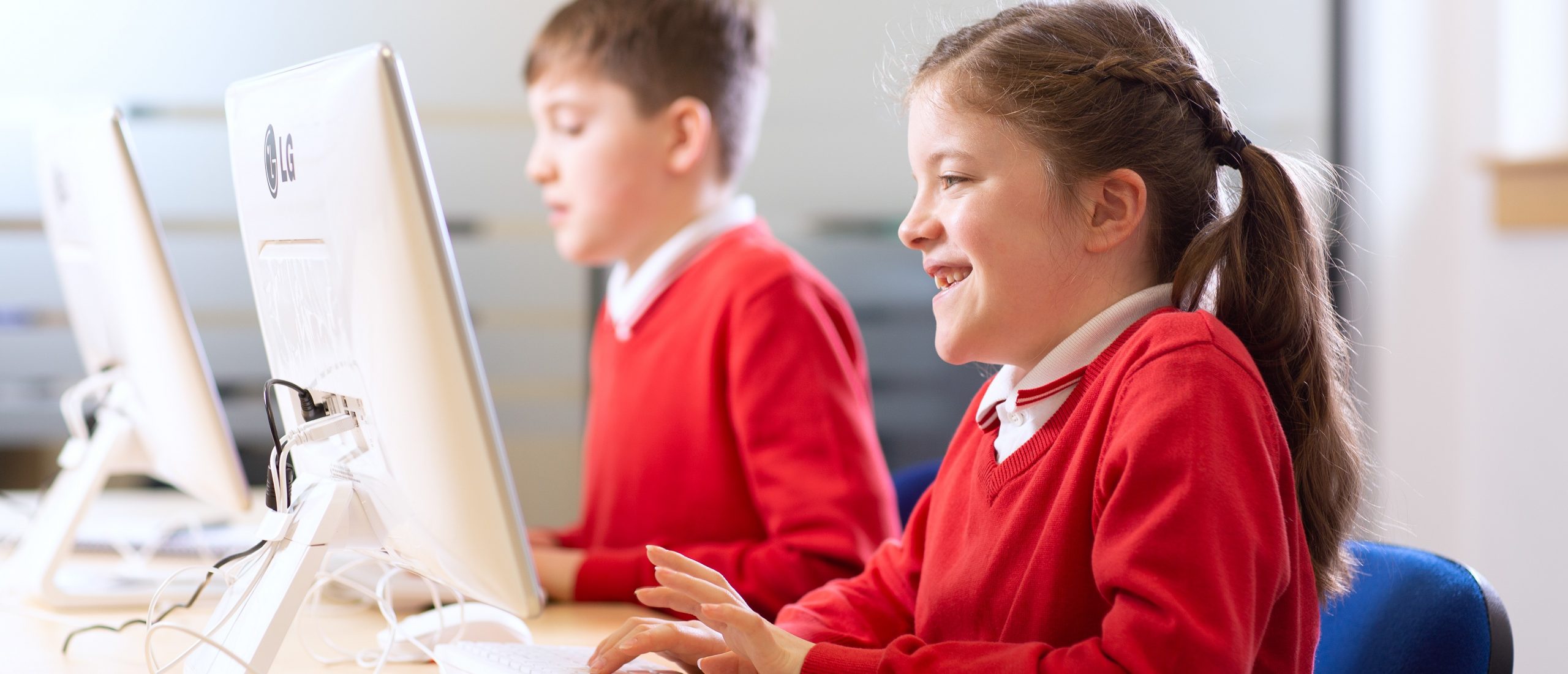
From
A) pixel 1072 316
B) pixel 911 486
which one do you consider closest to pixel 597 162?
pixel 911 486

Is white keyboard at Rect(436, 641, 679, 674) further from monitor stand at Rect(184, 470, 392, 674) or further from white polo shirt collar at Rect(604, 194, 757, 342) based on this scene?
white polo shirt collar at Rect(604, 194, 757, 342)

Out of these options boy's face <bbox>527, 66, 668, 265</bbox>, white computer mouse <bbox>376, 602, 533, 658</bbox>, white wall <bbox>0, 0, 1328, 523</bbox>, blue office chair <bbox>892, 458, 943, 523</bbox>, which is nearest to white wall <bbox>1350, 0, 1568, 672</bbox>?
white wall <bbox>0, 0, 1328, 523</bbox>

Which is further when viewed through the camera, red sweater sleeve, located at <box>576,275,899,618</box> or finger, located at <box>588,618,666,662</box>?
red sweater sleeve, located at <box>576,275,899,618</box>

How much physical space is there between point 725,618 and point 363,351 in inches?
10.4

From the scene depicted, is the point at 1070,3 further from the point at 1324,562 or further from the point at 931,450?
the point at 931,450

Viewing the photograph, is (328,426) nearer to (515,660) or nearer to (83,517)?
(515,660)

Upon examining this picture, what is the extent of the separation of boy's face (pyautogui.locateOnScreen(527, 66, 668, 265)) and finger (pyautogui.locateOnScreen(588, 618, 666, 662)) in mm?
685

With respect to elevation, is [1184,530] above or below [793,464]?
above

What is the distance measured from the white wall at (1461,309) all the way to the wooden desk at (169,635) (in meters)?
1.72

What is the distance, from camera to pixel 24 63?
2369mm

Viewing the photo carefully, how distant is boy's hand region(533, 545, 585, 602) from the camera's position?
119cm

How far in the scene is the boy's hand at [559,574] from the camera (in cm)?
119

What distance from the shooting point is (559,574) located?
3.91 ft

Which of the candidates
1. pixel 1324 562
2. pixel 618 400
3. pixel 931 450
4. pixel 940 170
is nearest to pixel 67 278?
pixel 618 400
